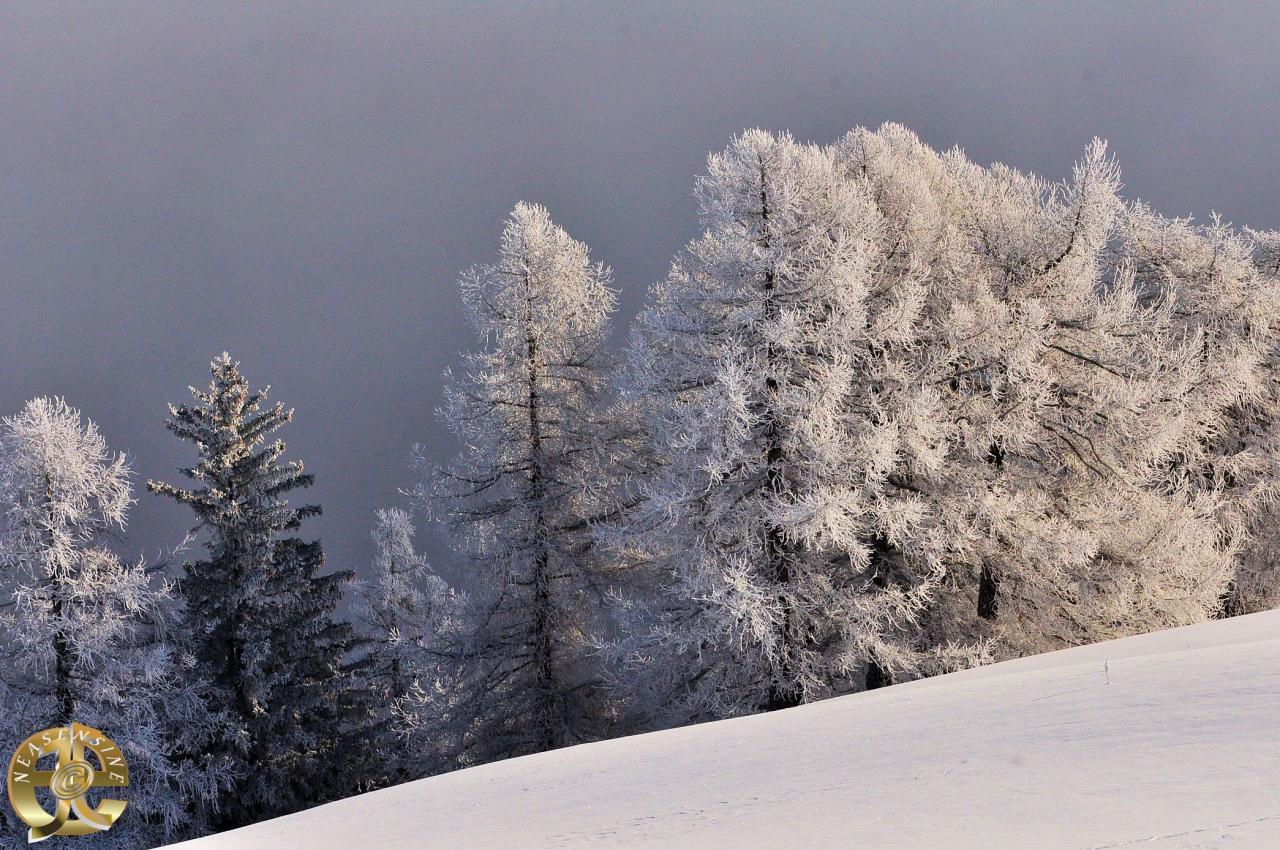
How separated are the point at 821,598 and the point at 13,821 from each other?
41.7 ft

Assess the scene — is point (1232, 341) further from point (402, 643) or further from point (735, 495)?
point (402, 643)

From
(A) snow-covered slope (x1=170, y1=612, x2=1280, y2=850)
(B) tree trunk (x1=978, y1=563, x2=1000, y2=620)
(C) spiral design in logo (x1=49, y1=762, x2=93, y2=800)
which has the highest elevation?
(B) tree trunk (x1=978, y1=563, x2=1000, y2=620)

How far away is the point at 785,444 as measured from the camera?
12.9m

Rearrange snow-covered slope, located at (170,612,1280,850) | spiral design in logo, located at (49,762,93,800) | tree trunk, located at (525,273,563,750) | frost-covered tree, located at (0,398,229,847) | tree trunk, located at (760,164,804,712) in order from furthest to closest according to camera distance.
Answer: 1. tree trunk, located at (525,273,563,750)
2. frost-covered tree, located at (0,398,229,847)
3. tree trunk, located at (760,164,804,712)
4. spiral design in logo, located at (49,762,93,800)
5. snow-covered slope, located at (170,612,1280,850)

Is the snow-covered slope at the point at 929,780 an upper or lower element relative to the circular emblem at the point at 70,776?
lower

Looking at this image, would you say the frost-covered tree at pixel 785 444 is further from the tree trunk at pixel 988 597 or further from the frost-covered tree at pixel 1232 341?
the frost-covered tree at pixel 1232 341

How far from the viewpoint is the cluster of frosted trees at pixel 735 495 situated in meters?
13.1

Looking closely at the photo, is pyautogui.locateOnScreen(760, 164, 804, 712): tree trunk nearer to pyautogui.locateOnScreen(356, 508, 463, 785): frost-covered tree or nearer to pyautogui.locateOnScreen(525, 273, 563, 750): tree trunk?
pyautogui.locateOnScreen(525, 273, 563, 750): tree trunk

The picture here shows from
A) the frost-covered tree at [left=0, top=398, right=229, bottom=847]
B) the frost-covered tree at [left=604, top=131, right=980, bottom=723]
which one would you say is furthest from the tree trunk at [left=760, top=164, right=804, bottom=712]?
the frost-covered tree at [left=0, top=398, right=229, bottom=847]

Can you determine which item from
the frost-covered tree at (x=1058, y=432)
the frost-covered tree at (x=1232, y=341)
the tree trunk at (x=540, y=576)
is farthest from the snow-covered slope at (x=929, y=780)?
the frost-covered tree at (x=1232, y=341)

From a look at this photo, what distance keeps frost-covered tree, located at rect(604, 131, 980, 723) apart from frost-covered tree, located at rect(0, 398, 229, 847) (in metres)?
7.47

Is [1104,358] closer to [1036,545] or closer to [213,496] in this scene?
[1036,545]

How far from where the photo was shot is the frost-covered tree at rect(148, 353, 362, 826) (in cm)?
1777

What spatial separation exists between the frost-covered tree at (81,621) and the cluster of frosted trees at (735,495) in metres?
0.06
